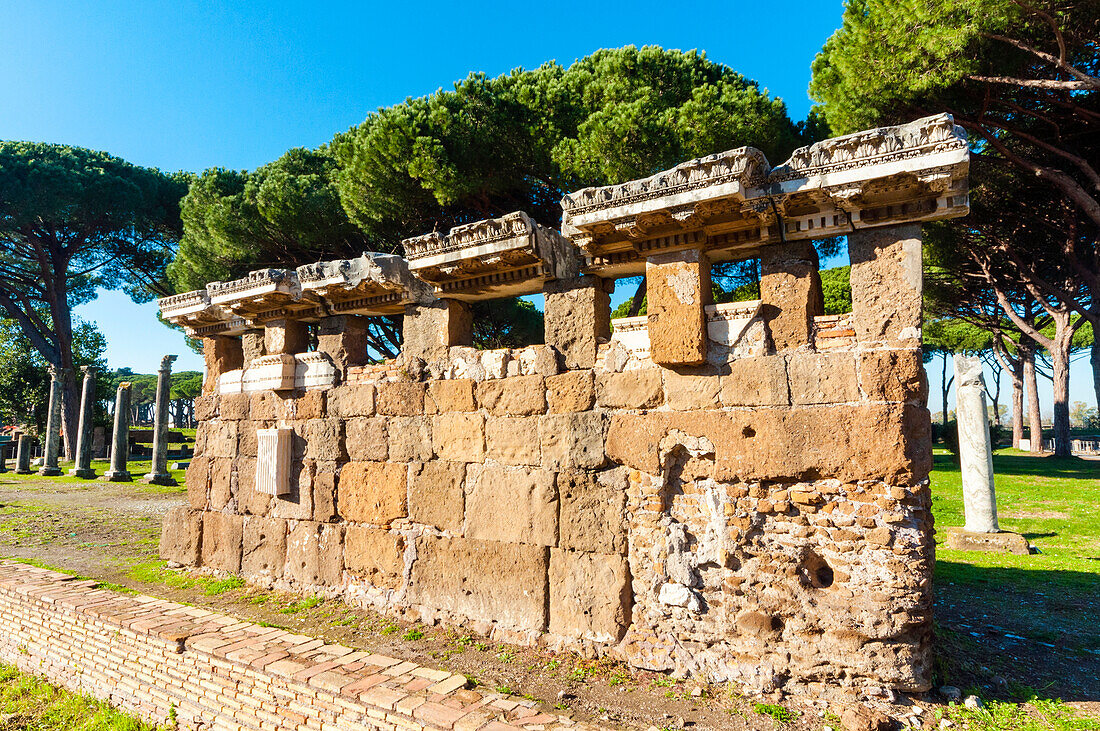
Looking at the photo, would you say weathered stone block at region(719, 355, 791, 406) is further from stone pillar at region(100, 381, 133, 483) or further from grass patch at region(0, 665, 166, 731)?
stone pillar at region(100, 381, 133, 483)

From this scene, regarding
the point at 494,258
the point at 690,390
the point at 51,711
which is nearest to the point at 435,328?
the point at 494,258

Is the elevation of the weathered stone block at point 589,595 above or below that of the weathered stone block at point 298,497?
below

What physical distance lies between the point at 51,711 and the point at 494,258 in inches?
218

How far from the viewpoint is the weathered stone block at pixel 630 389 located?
14.2 feet

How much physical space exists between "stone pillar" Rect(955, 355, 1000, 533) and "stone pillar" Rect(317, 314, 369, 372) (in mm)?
7817

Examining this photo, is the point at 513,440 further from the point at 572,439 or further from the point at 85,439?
the point at 85,439

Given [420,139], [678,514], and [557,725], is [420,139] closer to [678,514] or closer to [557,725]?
[678,514]

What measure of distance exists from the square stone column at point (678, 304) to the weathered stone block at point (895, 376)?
1006 mm

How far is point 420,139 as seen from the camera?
10.2 meters

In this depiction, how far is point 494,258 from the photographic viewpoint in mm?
4906

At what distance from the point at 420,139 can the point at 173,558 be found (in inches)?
285

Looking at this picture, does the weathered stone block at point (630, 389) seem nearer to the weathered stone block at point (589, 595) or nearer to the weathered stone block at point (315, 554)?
the weathered stone block at point (589, 595)

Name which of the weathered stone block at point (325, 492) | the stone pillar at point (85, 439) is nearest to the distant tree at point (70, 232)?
the stone pillar at point (85, 439)

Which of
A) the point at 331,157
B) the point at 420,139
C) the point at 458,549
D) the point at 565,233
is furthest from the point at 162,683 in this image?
the point at 331,157
